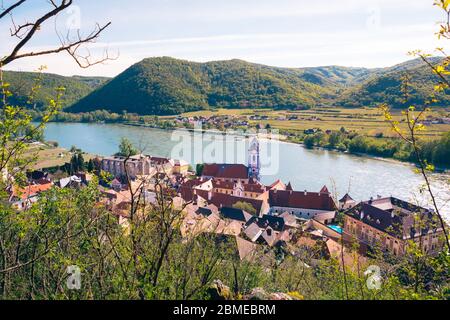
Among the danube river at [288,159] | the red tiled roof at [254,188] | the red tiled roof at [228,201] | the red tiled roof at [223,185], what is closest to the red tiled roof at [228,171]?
the red tiled roof at [223,185]

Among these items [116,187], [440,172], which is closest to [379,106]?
[116,187]

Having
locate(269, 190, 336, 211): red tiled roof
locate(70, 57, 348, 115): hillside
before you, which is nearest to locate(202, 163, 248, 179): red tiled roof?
locate(269, 190, 336, 211): red tiled roof

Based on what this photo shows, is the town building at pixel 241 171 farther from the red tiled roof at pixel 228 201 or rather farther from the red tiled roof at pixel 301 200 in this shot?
the red tiled roof at pixel 228 201

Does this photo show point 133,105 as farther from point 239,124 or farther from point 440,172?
point 440,172

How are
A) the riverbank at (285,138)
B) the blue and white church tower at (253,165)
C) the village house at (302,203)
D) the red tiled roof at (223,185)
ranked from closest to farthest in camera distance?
1. the village house at (302,203)
2. the red tiled roof at (223,185)
3. the blue and white church tower at (253,165)
4. the riverbank at (285,138)

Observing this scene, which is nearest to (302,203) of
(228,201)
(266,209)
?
(266,209)
